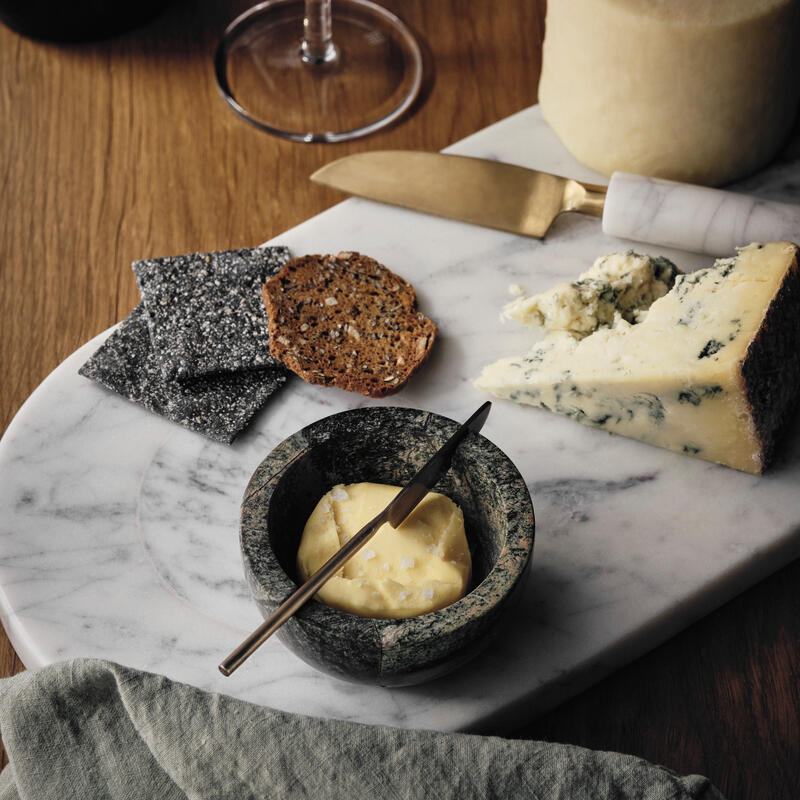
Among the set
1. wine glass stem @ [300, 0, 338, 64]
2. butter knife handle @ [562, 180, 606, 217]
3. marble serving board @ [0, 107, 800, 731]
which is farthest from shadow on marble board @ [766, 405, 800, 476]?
wine glass stem @ [300, 0, 338, 64]

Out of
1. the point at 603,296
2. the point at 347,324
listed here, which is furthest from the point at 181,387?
the point at 603,296

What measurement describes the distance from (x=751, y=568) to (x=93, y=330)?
0.85m

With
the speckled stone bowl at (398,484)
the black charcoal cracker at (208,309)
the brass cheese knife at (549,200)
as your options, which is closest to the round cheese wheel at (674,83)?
the brass cheese knife at (549,200)

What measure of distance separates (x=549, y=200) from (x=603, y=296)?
21cm

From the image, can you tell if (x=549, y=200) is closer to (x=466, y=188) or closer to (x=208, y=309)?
(x=466, y=188)

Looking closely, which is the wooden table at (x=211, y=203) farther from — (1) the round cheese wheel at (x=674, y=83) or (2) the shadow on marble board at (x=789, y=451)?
(1) the round cheese wheel at (x=674, y=83)

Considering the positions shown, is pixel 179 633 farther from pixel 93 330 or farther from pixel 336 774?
pixel 93 330

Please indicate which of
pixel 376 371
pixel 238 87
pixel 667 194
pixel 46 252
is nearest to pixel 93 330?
pixel 46 252

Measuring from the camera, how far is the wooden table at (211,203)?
1069 mm

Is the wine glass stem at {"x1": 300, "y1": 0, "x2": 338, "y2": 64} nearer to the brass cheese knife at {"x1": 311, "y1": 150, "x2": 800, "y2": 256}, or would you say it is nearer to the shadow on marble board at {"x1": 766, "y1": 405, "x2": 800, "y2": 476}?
the brass cheese knife at {"x1": 311, "y1": 150, "x2": 800, "y2": 256}

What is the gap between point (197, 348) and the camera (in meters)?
1.23

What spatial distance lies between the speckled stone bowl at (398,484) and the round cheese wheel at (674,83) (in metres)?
0.55

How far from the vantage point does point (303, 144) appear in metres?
1.59

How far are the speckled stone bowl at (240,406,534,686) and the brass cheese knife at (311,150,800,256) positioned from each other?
458mm
